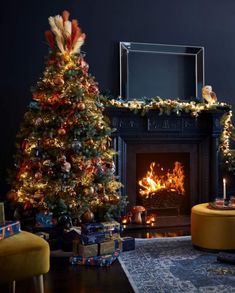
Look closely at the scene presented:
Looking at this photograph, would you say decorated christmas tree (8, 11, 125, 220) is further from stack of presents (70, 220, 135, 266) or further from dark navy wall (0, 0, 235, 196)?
dark navy wall (0, 0, 235, 196)

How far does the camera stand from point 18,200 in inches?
170

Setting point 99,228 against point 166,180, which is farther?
point 166,180

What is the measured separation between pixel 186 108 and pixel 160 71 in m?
0.82

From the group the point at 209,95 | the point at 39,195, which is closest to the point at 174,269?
the point at 39,195

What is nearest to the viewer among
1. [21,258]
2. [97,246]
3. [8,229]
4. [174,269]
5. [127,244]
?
[21,258]

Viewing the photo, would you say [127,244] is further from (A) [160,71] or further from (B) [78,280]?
(A) [160,71]

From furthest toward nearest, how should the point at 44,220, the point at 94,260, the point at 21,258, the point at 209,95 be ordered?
the point at 209,95
the point at 44,220
the point at 94,260
the point at 21,258

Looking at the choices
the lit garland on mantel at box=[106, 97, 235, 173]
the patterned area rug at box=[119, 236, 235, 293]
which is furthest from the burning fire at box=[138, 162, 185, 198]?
the patterned area rug at box=[119, 236, 235, 293]

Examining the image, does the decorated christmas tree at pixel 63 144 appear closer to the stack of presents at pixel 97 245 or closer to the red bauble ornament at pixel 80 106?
the red bauble ornament at pixel 80 106

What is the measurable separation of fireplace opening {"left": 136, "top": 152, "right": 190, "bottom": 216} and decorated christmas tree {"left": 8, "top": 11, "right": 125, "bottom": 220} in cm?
116

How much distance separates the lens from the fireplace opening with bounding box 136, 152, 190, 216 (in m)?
5.56

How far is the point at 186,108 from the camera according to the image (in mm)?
5188

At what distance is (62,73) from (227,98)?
113 inches

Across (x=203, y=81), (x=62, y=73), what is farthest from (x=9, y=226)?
(x=203, y=81)
